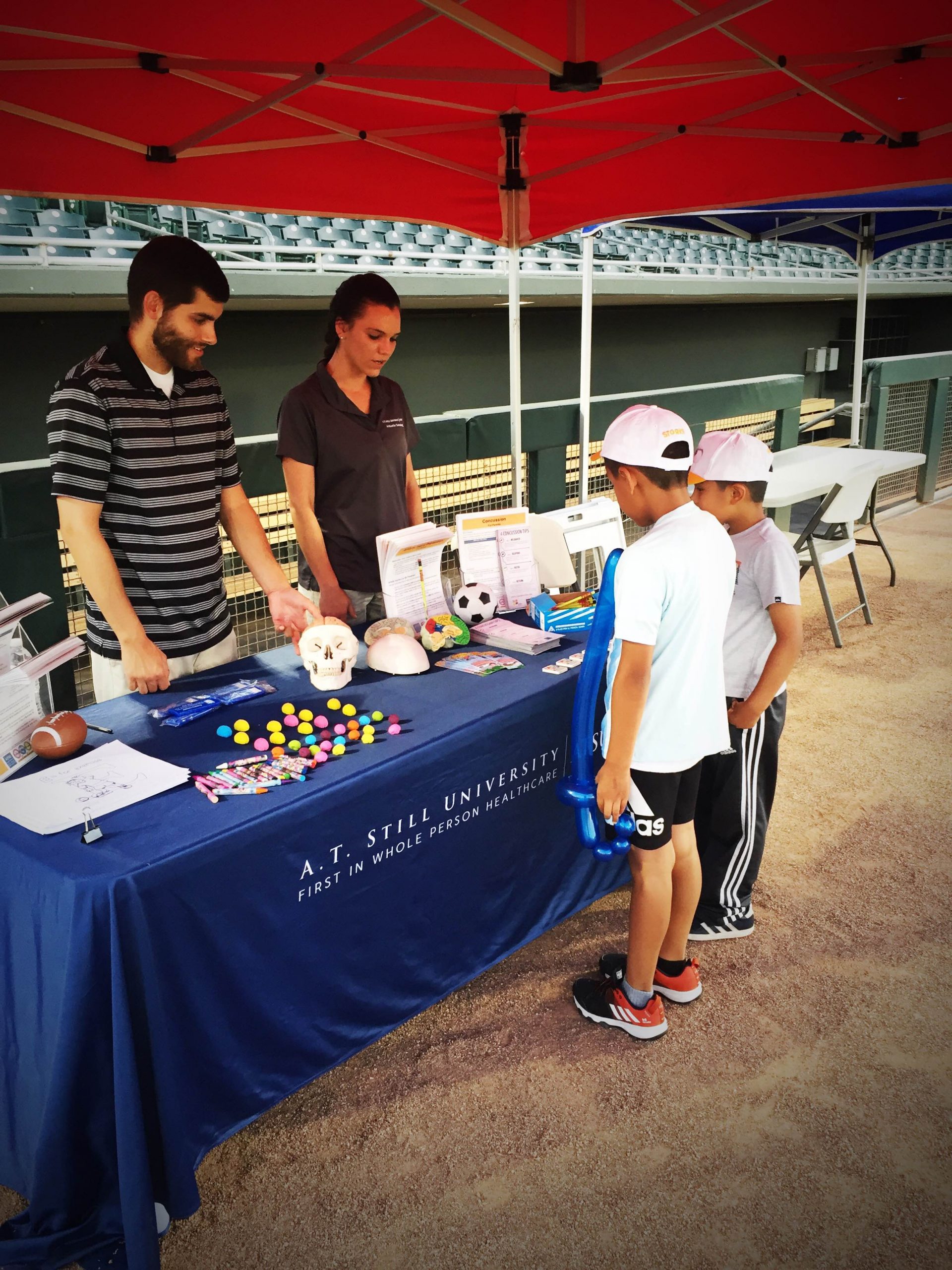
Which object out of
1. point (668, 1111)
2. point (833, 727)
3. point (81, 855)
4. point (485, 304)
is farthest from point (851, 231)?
point (81, 855)

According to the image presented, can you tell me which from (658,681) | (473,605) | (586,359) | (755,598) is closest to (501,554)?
(473,605)

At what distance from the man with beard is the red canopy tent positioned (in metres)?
0.63

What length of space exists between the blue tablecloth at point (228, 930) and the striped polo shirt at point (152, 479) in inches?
7.9

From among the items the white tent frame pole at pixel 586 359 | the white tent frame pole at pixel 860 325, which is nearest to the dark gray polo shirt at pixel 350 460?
the white tent frame pole at pixel 586 359

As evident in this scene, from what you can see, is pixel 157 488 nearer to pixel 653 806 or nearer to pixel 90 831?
pixel 90 831

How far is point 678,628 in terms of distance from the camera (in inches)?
75.2

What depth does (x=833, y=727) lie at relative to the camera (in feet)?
13.2

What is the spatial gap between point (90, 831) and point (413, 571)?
1.19 m

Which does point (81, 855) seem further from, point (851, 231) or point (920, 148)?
point (851, 231)

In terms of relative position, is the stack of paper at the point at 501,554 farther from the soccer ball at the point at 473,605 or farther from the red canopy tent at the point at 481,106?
the red canopy tent at the point at 481,106

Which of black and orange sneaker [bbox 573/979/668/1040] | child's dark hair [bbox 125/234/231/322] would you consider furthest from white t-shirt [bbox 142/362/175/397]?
black and orange sneaker [bbox 573/979/668/1040]

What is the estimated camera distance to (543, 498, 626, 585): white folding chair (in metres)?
2.97

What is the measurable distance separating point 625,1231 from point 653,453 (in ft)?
4.98

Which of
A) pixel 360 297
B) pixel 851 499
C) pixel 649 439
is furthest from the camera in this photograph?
pixel 851 499
